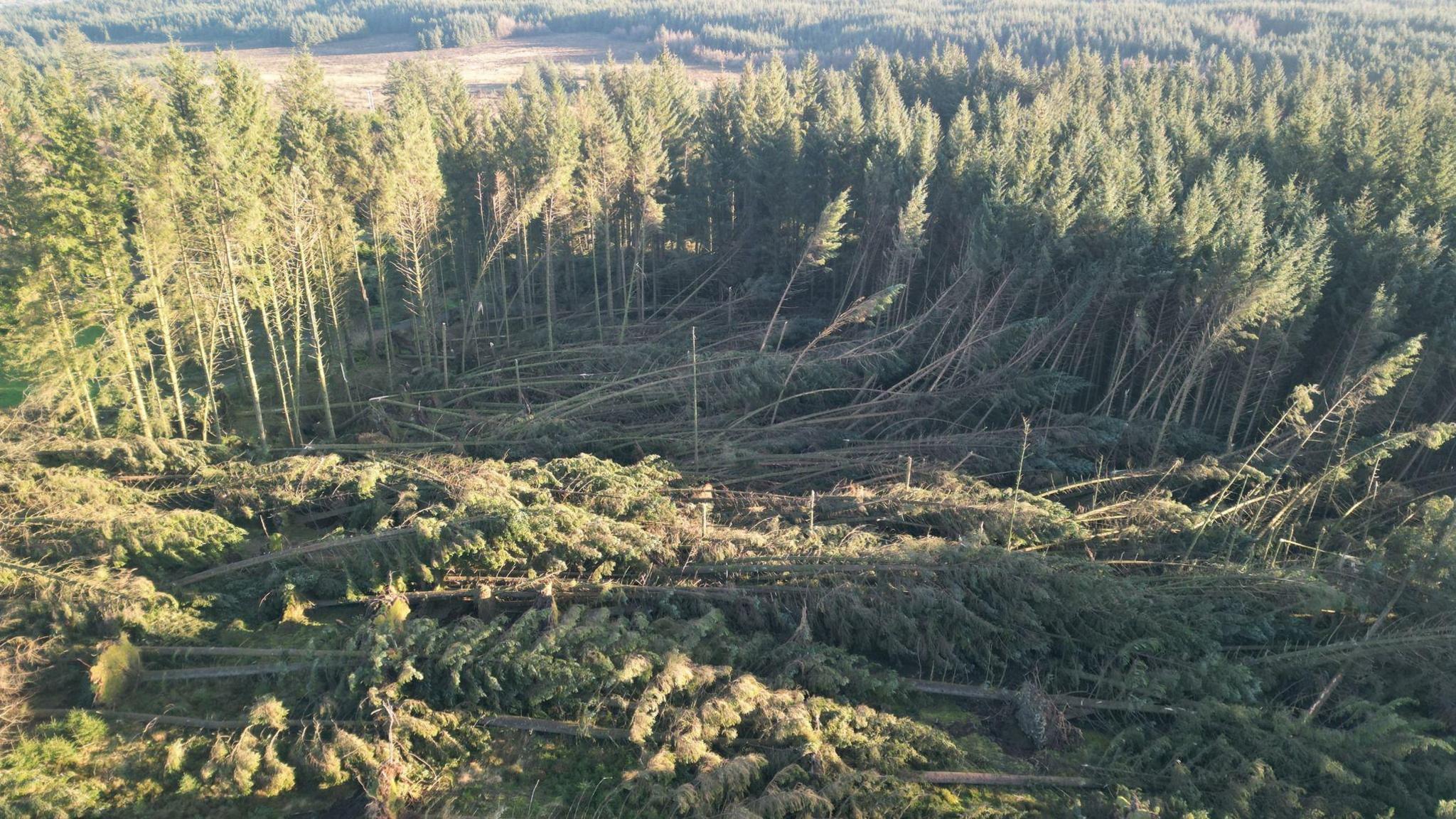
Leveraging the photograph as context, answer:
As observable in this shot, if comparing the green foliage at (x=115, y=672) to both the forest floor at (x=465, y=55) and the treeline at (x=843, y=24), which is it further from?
the forest floor at (x=465, y=55)

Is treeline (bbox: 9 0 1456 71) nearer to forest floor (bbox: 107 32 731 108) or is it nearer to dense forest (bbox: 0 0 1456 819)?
forest floor (bbox: 107 32 731 108)

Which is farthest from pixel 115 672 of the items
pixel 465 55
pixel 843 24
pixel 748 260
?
pixel 465 55

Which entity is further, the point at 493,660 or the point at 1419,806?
the point at 493,660

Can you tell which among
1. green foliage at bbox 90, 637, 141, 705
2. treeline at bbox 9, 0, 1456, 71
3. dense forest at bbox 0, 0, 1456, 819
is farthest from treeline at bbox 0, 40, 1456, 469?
treeline at bbox 9, 0, 1456, 71

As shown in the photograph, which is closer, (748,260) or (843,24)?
(748,260)

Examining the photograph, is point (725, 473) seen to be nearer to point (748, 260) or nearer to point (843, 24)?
point (748, 260)

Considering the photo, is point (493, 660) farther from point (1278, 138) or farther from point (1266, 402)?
point (1278, 138)

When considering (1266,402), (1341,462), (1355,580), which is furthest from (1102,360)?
(1355,580)
